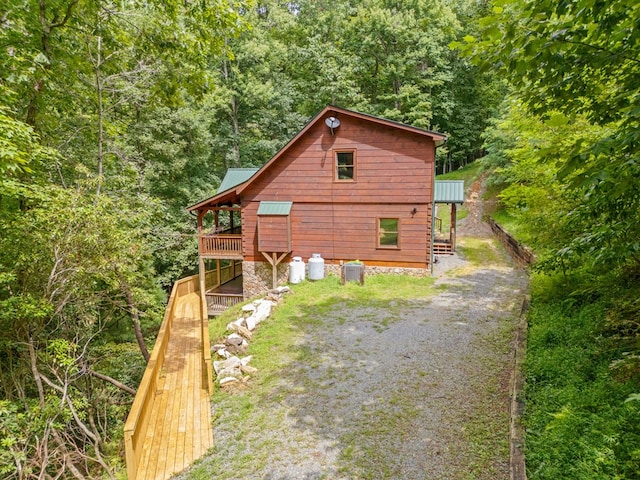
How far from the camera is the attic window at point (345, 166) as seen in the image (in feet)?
44.2

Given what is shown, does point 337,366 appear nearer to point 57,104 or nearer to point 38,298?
point 38,298

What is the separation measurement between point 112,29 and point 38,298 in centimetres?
597

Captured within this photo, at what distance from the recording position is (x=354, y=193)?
13438 millimetres

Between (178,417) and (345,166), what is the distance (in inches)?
392

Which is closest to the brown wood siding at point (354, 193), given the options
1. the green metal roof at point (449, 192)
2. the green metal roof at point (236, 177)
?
the green metal roof at point (449, 192)

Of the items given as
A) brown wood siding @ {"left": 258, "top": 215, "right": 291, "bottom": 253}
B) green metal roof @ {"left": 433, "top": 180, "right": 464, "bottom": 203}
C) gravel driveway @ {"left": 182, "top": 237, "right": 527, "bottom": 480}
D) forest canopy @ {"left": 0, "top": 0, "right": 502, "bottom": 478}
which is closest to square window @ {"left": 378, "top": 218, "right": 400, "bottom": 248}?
green metal roof @ {"left": 433, "top": 180, "right": 464, "bottom": 203}

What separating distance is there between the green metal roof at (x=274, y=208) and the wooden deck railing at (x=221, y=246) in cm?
177

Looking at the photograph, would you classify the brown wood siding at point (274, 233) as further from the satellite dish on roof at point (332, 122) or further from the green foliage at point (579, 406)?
the green foliage at point (579, 406)

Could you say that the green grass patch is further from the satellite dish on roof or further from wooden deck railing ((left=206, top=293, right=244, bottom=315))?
wooden deck railing ((left=206, top=293, right=244, bottom=315))

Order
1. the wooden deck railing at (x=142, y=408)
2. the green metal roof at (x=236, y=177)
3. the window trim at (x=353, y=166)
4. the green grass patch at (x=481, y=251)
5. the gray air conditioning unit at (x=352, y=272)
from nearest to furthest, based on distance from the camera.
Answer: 1. the wooden deck railing at (x=142, y=408)
2. the gray air conditioning unit at (x=352, y=272)
3. the window trim at (x=353, y=166)
4. the green grass patch at (x=481, y=251)
5. the green metal roof at (x=236, y=177)

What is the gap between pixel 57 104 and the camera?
8141mm

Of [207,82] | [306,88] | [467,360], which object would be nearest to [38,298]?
[207,82]

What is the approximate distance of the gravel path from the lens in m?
4.39

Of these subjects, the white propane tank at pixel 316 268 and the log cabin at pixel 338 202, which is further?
the white propane tank at pixel 316 268
